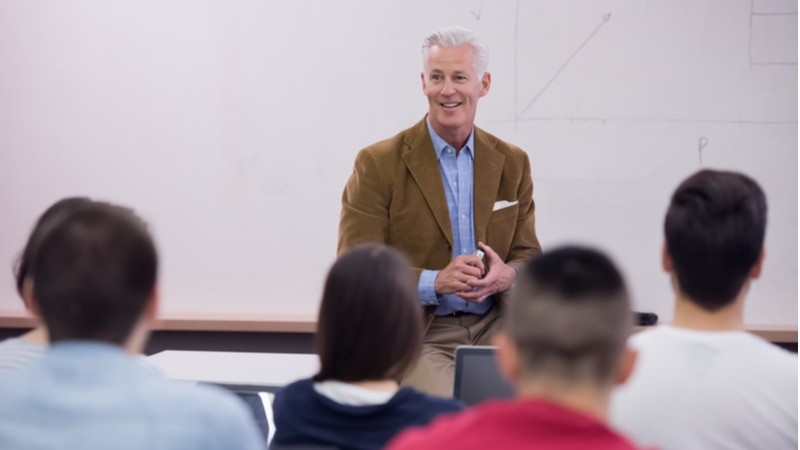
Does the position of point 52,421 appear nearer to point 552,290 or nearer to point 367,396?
point 367,396

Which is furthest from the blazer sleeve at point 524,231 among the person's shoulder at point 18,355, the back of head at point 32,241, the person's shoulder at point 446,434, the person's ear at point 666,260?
the person's shoulder at point 446,434

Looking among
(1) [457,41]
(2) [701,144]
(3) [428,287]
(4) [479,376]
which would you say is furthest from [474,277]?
(2) [701,144]

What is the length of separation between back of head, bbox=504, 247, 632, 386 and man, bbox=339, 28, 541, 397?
1394 millimetres

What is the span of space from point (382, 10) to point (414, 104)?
0.44 m

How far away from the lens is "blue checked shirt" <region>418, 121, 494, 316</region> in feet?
7.50

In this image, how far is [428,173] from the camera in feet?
7.61

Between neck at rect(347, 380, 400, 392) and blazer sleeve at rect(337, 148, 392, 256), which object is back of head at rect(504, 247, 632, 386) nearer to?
neck at rect(347, 380, 400, 392)

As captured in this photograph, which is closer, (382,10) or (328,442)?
(328,442)

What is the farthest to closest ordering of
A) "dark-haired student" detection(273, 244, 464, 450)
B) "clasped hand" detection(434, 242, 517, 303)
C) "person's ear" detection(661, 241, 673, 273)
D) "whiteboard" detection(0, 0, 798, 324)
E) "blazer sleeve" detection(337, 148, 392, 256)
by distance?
1. "whiteboard" detection(0, 0, 798, 324)
2. "blazer sleeve" detection(337, 148, 392, 256)
3. "clasped hand" detection(434, 242, 517, 303)
4. "person's ear" detection(661, 241, 673, 273)
5. "dark-haired student" detection(273, 244, 464, 450)

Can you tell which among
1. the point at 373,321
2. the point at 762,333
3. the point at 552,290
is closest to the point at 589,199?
the point at 762,333

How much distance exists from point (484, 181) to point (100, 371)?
1.67 m

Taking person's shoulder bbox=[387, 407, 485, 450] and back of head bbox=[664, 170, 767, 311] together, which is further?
back of head bbox=[664, 170, 767, 311]

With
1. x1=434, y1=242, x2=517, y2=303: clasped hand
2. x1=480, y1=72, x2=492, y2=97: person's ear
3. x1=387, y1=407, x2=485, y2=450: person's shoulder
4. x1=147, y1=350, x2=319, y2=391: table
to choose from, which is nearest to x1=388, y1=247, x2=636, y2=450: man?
x1=387, y1=407, x2=485, y2=450: person's shoulder

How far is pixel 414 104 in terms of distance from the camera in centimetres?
309
